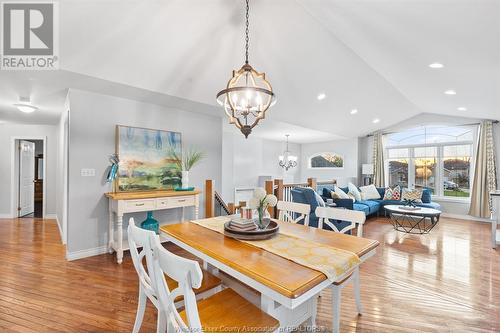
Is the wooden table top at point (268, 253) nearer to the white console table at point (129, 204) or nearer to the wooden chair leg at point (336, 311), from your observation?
the wooden chair leg at point (336, 311)

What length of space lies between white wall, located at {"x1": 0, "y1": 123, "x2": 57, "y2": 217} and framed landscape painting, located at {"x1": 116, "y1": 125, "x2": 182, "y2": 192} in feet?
11.8

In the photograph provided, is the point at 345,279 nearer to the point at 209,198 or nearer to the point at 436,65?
the point at 209,198

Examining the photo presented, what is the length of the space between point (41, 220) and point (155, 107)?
429cm

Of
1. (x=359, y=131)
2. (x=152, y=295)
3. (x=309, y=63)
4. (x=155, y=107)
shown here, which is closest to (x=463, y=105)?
(x=359, y=131)

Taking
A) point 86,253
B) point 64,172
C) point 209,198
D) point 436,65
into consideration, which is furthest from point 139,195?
point 436,65

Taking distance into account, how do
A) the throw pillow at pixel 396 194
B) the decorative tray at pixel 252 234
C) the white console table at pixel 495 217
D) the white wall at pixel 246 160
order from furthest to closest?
1. the white wall at pixel 246 160
2. the throw pillow at pixel 396 194
3. the white console table at pixel 495 217
4. the decorative tray at pixel 252 234

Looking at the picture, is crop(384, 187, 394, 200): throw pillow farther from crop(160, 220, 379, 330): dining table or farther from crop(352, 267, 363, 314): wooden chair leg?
crop(160, 220, 379, 330): dining table

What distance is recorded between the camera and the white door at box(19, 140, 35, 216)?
5.93m

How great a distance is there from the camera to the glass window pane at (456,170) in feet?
21.4

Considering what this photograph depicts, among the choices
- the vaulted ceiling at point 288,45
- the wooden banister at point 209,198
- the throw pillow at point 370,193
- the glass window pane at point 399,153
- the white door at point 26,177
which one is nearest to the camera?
the vaulted ceiling at point 288,45

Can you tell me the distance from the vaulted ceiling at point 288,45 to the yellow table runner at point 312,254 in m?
2.22

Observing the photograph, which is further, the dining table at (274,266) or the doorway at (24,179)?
the doorway at (24,179)

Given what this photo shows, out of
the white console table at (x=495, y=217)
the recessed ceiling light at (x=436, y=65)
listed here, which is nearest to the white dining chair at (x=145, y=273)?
the recessed ceiling light at (x=436, y=65)

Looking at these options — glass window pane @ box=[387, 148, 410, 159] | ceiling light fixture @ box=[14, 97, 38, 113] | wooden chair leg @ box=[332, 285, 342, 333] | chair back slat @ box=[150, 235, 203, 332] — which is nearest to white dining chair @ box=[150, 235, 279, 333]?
chair back slat @ box=[150, 235, 203, 332]
